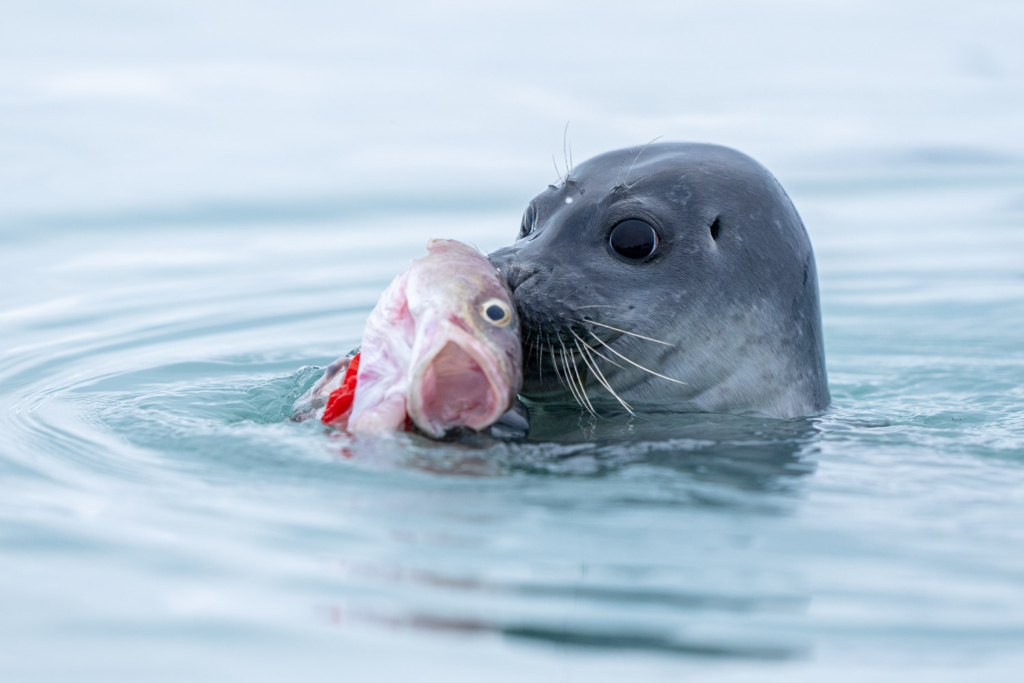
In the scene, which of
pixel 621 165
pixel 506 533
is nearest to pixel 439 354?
pixel 506 533

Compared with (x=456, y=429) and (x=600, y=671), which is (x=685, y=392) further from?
A: (x=600, y=671)

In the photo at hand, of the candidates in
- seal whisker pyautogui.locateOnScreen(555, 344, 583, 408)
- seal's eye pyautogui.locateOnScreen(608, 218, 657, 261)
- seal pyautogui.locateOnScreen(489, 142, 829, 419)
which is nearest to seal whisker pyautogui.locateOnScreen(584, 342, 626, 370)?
seal pyautogui.locateOnScreen(489, 142, 829, 419)

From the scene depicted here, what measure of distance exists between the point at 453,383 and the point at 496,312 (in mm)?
269

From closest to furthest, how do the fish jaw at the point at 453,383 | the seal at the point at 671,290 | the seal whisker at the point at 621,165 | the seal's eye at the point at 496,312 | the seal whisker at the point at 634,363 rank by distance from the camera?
the fish jaw at the point at 453,383, the seal's eye at the point at 496,312, the seal whisker at the point at 634,363, the seal at the point at 671,290, the seal whisker at the point at 621,165

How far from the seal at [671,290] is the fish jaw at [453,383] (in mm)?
589

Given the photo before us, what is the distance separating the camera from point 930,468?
4.68 metres

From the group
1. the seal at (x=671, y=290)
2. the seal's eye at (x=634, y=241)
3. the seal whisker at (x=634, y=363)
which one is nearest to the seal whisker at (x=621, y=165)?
the seal at (x=671, y=290)

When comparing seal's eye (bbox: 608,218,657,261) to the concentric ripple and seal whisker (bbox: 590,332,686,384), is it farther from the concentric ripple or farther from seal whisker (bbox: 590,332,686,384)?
the concentric ripple

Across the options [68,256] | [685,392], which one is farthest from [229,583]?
[68,256]

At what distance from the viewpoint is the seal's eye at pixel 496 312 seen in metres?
4.30

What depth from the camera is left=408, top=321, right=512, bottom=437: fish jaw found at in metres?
4.14

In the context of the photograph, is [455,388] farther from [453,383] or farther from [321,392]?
[321,392]

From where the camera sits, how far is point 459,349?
4.22 metres

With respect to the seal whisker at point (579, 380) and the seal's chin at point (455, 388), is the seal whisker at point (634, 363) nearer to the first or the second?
the seal whisker at point (579, 380)
